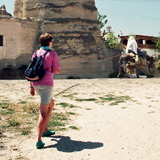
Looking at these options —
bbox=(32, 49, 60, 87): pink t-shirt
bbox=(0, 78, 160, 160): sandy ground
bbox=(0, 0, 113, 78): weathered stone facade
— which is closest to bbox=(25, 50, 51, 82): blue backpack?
Answer: bbox=(32, 49, 60, 87): pink t-shirt

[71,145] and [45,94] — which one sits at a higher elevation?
[45,94]

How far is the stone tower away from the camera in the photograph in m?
16.2

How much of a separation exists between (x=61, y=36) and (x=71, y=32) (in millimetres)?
769

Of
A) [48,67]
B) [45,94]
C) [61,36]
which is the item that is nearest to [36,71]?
[48,67]

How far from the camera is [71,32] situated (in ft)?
54.4

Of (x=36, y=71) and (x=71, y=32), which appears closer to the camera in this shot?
(x=36, y=71)

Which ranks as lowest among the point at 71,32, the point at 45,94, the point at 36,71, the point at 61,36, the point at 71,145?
the point at 71,145

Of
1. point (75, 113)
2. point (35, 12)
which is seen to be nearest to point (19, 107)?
point (75, 113)

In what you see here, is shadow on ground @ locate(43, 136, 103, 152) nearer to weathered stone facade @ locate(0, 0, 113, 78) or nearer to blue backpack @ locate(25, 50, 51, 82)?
blue backpack @ locate(25, 50, 51, 82)

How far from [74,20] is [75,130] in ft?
45.8

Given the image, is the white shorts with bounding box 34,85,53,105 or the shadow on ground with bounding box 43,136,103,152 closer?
the shadow on ground with bounding box 43,136,103,152

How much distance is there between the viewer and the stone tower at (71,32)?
16.2 m

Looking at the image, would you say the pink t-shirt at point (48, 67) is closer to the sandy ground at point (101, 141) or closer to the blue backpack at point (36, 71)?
the blue backpack at point (36, 71)

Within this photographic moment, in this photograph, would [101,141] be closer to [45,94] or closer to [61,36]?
[45,94]
